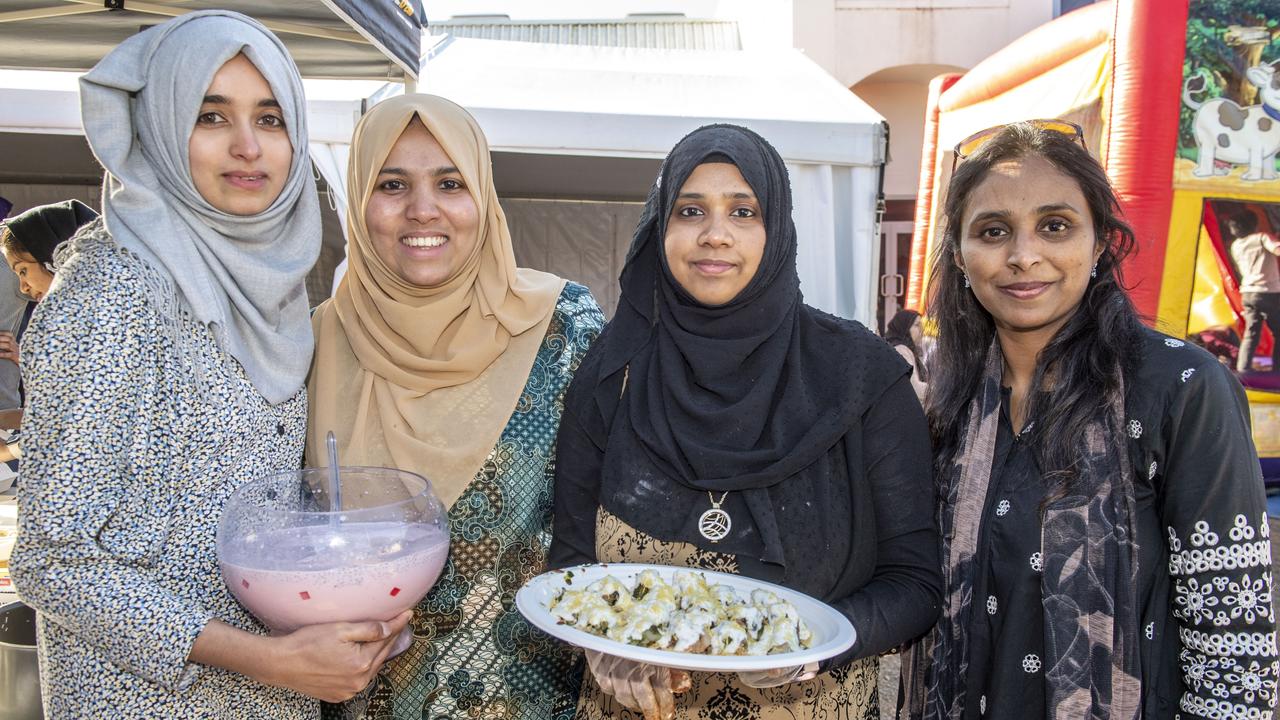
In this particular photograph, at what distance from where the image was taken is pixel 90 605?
1303mm

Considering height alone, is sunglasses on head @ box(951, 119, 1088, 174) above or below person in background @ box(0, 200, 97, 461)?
above

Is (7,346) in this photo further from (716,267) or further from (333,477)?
(716,267)

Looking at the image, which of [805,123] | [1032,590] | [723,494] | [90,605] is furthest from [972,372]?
[805,123]

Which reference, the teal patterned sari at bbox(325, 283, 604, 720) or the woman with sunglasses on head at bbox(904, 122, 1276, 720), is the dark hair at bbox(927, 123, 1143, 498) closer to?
the woman with sunglasses on head at bbox(904, 122, 1276, 720)

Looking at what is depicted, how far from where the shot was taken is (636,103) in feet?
18.7

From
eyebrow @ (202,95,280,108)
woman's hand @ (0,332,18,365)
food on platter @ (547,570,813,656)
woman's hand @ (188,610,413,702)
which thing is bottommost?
woman's hand @ (0,332,18,365)

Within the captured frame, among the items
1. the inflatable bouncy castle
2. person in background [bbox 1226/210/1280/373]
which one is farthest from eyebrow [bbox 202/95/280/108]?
A: person in background [bbox 1226/210/1280/373]

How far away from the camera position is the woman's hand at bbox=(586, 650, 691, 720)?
1353 millimetres

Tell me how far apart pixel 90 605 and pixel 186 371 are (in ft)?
1.23

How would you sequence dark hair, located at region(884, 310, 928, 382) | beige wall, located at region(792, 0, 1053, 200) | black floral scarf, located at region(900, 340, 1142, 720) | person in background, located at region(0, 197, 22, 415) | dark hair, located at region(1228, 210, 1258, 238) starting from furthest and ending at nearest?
beige wall, located at region(792, 0, 1053, 200)
dark hair, located at region(1228, 210, 1258, 238)
dark hair, located at region(884, 310, 928, 382)
person in background, located at region(0, 197, 22, 415)
black floral scarf, located at region(900, 340, 1142, 720)

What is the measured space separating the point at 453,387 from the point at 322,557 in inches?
25.8

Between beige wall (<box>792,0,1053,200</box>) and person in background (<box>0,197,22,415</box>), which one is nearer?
person in background (<box>0,197,22,415</box>)

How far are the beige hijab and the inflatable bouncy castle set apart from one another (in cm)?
446

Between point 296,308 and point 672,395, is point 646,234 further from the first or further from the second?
point 296,308
